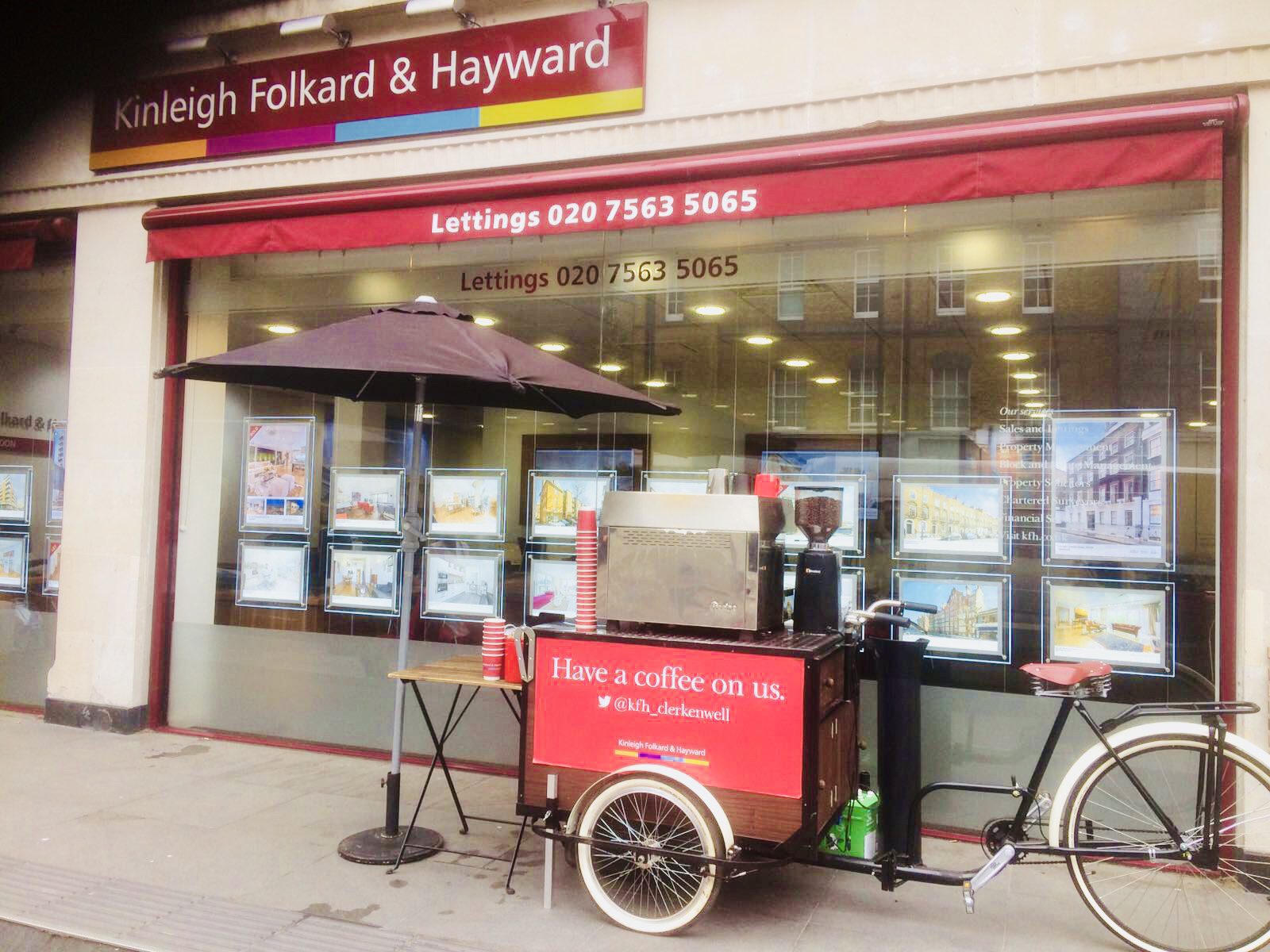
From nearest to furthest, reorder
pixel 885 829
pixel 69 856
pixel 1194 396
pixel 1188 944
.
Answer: pixel 1188 944 < pixel 885 829 < pixel 69 856 < pixel 1194 396

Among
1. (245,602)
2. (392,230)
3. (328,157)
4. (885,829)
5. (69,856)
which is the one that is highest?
(328,157)

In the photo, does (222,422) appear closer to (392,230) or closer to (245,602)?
(245,602)

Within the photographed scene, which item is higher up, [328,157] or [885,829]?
[328,157]

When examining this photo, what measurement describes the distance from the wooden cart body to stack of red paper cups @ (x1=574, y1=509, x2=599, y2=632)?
117mm

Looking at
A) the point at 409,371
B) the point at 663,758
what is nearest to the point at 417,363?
the point at 409,371

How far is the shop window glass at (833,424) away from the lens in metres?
5.22

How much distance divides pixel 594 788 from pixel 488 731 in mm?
2513

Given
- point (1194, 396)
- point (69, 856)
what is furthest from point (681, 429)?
point (69, 856)

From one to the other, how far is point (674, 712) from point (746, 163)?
10.3 feet

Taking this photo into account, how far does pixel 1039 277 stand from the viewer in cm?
551

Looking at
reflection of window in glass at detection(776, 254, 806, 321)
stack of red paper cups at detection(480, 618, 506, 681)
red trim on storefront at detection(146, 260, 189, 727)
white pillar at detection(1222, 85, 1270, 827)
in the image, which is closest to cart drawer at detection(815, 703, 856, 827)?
stack of red paper cups at detection(480, 618, 506, 681)

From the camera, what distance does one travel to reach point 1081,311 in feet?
17.7

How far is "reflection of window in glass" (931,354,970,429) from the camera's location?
5566 mm

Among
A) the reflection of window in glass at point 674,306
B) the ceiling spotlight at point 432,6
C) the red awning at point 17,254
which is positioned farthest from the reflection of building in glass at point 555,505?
the red awning at point 17,254
